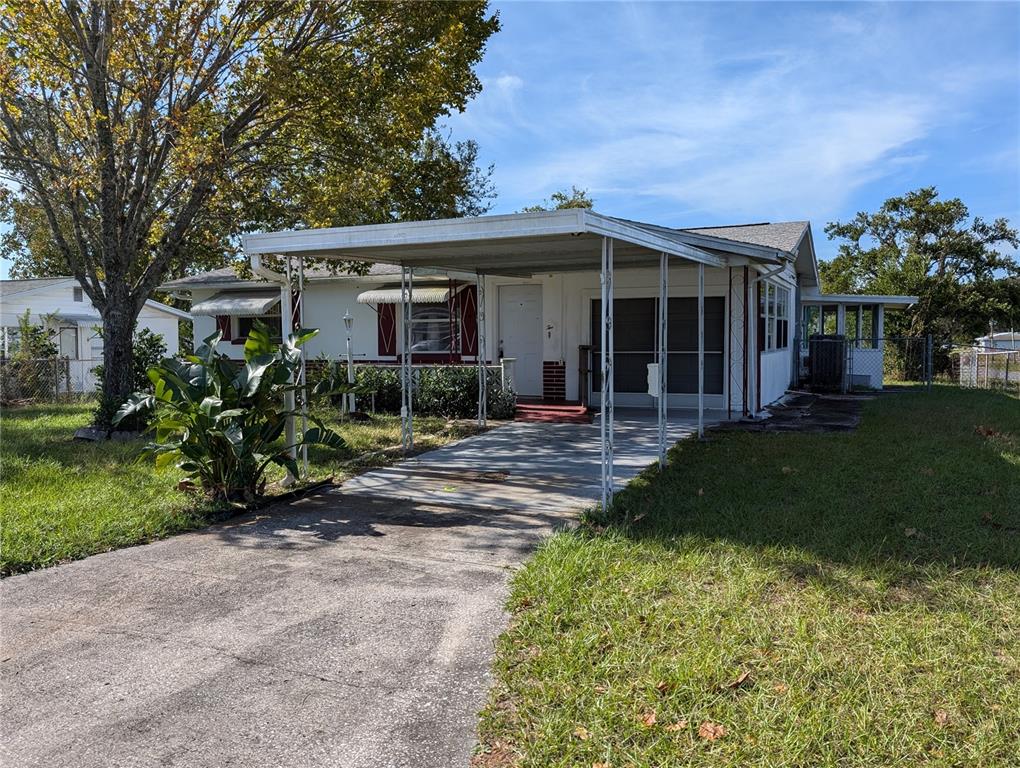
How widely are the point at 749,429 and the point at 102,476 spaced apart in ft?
28.2

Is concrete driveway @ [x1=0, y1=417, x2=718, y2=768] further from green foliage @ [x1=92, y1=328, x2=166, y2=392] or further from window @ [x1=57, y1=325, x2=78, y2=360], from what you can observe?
window @ [x1=57, y1=325, x2=78, y2=360]

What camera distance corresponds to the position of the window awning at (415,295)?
51.3 feet

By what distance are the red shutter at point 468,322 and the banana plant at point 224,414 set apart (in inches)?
352

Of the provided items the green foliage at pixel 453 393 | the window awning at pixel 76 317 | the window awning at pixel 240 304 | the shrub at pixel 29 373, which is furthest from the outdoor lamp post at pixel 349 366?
the window awning at pixel 76 317

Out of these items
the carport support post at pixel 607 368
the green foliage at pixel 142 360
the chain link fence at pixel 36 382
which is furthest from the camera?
the chain link fence at pixel 36 382

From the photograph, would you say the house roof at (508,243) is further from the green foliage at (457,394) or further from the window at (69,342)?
the window at (69,342)

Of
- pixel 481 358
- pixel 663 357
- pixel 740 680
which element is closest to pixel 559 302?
pixel 481 358

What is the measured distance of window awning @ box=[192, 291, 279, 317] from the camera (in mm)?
17578

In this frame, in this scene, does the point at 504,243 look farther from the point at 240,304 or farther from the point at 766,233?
the point at 240,304

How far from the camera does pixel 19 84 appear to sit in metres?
9.92

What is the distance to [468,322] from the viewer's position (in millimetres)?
16125

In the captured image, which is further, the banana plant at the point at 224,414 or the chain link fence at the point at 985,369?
the chain link fence at the point at 985,369

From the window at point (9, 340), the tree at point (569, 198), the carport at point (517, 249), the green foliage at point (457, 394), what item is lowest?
the green foliage at point (457, 394)

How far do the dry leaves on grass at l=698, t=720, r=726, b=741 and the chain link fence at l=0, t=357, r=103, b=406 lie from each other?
15.7 m
